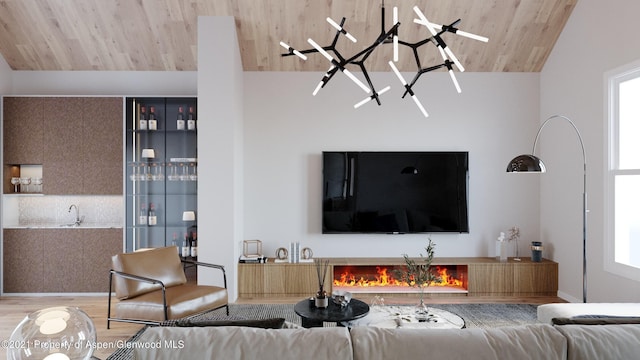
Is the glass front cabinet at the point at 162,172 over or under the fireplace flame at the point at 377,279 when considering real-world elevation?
over

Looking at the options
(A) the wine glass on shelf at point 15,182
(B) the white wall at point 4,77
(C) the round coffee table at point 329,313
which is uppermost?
(B) the white wall at point 4,77

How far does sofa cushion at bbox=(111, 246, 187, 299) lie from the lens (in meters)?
3.94

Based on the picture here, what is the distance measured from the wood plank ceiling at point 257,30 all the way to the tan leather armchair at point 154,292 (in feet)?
8.20

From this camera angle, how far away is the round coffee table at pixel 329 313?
3307 mm

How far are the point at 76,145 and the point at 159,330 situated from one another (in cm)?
446

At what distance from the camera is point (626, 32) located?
415 cm

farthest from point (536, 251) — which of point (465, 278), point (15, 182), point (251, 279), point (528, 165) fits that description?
point (15, 182)

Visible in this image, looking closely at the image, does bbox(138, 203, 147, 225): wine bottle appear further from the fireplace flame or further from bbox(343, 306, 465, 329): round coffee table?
bbox(343, 306, 465, 329): round coffee table

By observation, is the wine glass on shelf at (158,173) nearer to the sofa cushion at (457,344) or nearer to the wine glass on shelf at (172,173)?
the wine glass on shelf at (172,173)

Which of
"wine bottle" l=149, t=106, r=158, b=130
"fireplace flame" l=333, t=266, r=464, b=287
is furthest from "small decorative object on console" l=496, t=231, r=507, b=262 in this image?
"wine bottle" l=149, t=106, r=158, b=130

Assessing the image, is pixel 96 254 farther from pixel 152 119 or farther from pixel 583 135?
pixel 583 135

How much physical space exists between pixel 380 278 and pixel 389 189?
43.5 inches

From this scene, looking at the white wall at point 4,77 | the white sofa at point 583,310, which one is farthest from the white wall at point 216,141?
the white sofa at point 583,310

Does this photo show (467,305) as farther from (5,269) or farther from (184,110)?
(5,269)
